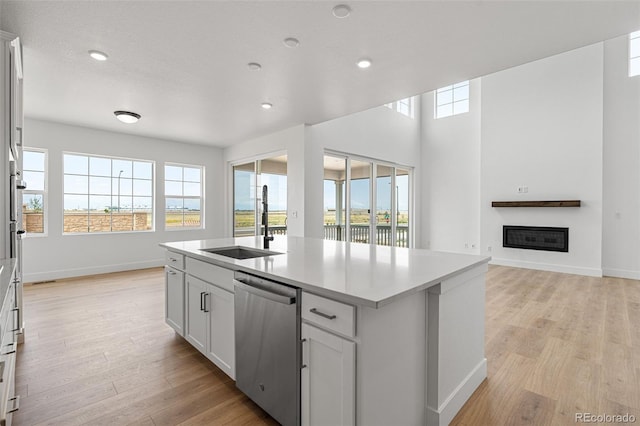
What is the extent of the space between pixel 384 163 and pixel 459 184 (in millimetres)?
1961

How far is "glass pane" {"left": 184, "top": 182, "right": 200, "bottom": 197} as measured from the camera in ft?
21.8

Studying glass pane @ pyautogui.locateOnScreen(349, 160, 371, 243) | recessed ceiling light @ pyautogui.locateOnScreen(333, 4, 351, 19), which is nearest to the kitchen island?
recessed ceiling light @ pyautogui.locateOnScreen(333, 4, 351, 19)

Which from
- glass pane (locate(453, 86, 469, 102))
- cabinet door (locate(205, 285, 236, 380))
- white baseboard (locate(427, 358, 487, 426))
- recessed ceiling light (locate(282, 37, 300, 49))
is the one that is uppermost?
glass pane (locate(453, 86, 469, 102))

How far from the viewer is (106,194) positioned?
5641mm

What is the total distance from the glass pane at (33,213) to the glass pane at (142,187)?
1393 mm

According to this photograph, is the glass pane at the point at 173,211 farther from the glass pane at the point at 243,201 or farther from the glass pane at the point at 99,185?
the glass pane at the point at 243,201

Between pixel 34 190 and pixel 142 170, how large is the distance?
165 cm

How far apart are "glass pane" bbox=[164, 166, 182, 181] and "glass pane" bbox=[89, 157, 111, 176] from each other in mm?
977

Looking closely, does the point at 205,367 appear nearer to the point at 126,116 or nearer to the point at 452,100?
the point at 126,116

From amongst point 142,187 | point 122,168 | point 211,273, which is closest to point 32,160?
point 122,168

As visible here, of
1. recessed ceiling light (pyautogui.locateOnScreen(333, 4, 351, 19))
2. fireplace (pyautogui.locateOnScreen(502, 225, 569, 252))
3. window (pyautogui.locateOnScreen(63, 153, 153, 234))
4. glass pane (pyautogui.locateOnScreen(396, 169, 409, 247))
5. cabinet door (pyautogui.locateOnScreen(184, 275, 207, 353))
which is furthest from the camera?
glass pane (pyautogui.locateOnScreen(396, 169, 409, 247))

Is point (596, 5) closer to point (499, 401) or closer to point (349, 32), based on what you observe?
point (349, 32)

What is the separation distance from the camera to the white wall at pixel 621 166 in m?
5.16

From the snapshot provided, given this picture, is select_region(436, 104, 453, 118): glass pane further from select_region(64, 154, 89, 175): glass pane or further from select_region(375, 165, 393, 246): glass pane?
select_region(64, 154, 89, 175): glass pane
